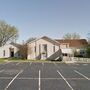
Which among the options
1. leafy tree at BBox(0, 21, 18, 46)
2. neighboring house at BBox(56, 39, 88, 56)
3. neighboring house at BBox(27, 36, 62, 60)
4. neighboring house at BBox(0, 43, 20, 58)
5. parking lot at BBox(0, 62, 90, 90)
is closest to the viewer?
parking lot at BBox(0, 62, 90, 90)

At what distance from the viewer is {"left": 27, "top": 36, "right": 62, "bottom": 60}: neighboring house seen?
66.6 m

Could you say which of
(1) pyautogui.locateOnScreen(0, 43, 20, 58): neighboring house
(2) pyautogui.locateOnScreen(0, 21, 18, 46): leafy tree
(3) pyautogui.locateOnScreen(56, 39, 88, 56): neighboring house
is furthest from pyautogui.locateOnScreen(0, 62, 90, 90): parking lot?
(2) pyautogui.locateOnScreen(0, 21, 18, 46): leafy tree

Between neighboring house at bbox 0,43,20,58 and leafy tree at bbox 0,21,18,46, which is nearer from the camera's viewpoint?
neighboring house at bbox 0,43,20,58

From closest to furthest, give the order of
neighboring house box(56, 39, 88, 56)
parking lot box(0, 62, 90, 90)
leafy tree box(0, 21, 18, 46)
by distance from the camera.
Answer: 1. parking lot box(0, 62, 90, 90)
2. neighboring house box(56, 39, 88, 56)
3. leafy tree box(0, 21, 18, 46)

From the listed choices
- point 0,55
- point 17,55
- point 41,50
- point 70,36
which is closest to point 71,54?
point 41,50

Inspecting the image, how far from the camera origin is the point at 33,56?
220 feet

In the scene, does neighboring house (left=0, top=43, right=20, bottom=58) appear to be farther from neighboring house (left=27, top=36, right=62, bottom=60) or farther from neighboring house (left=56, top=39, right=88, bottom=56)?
neighboring house (left=56, top=39, right=88, bottom=56)

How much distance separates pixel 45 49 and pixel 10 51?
12.8 m

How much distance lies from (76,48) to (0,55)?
80.6ft

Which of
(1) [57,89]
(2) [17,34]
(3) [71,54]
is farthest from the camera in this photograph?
(2) [17,34]

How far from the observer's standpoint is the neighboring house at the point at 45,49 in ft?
218

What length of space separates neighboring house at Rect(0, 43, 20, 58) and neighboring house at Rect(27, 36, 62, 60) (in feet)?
22.4

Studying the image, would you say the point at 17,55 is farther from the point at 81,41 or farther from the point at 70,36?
the point at 70,36

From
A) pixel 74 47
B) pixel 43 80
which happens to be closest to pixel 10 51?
pixel 74 47
